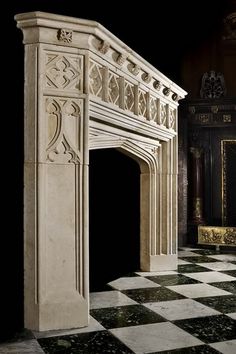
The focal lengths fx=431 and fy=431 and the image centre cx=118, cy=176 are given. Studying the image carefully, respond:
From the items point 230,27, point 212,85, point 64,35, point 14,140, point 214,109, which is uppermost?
point 230,27

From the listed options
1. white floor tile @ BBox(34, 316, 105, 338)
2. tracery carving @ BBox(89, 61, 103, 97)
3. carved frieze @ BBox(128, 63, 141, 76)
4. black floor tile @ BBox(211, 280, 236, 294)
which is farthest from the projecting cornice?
black floor tile @ BBox(211, 280, 236, 294)

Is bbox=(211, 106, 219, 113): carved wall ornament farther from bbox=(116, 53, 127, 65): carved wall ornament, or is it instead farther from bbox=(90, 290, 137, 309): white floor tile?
bbox=(90, 290, 137, 309): white floor tile

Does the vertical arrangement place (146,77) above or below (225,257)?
above

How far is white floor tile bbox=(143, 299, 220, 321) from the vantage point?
3.53 meters

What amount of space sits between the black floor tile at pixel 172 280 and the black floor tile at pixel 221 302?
0.61 meters

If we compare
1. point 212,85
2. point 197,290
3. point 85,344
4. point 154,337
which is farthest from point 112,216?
point 212,85

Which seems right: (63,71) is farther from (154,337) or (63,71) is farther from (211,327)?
(211,327)

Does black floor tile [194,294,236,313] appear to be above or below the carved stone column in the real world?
below

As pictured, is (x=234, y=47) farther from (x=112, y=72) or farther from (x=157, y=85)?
(x=112, y=72)

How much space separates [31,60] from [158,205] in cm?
276

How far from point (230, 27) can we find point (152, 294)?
4838 millimetres

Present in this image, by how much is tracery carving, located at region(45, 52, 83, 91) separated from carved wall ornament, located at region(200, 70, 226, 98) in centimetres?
438

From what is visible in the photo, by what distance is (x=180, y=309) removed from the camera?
3.71 meters

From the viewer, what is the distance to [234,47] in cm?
707
